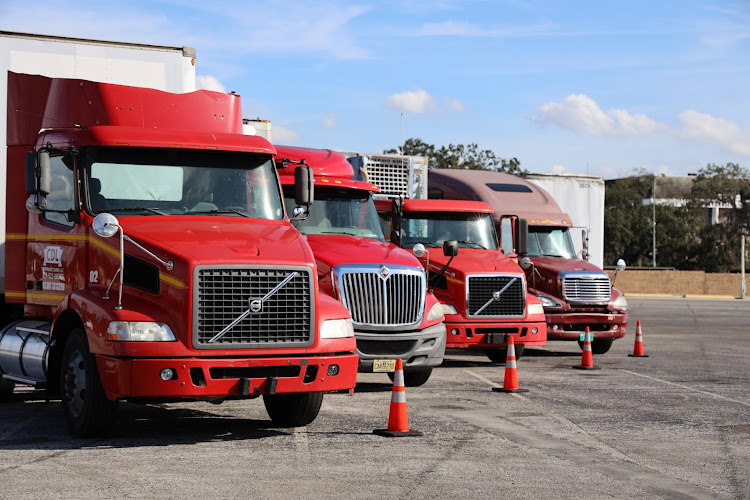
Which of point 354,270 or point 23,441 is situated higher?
point 354,270

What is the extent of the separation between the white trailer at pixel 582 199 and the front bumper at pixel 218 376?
16725mm

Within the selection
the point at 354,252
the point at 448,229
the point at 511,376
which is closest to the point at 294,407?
the point at 354,252

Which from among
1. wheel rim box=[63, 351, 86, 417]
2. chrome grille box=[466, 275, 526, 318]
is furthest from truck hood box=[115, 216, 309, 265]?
chrome grille box=[466, 275, 526, 318]

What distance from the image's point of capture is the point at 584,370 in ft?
57.7

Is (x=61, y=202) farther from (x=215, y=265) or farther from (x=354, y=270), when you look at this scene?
(x=354, y=270)

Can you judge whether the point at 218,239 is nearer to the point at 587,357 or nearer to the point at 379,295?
the point at 379,295

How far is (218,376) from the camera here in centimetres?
943

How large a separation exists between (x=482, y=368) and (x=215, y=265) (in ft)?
29.5

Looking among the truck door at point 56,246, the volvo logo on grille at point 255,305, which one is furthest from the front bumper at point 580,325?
the volvo logo on grille at point 255,305

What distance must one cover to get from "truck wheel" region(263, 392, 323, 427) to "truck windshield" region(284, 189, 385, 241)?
3.98 metres

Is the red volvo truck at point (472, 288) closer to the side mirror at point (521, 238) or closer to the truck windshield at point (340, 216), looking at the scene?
the side mirror at point (521, 238)

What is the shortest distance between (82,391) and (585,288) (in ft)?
40.2

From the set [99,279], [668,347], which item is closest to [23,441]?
[99,279]

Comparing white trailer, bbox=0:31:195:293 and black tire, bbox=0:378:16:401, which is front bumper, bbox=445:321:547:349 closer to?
white trailer, bbox=0:31:195:293
